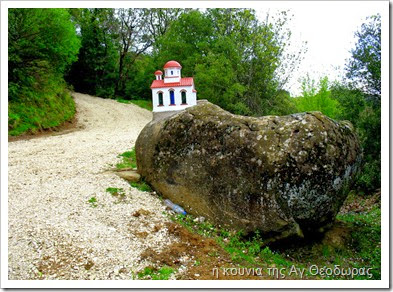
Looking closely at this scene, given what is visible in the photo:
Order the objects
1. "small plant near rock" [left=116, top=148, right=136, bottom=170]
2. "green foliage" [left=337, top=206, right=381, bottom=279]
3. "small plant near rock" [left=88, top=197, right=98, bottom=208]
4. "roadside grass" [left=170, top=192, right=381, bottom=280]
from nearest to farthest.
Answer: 1. "roadside grass" [left=170, top=192, right=381, bottom=280]
2. "green foliage" [left=337, top=206, right=381, bottom=279]
3. "small plant near rock" [left=88, top=197, right=98, bottom=208]
4. "small plant near rock" [left=116, top=148, right=136, bottom=170]

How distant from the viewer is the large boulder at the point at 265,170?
9.70 m

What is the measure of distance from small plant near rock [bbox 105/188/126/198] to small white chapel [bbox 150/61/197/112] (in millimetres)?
10143

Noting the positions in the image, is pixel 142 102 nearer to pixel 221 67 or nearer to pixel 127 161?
pixel 221 67

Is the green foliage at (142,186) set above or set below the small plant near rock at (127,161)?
below

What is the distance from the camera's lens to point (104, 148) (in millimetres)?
18531

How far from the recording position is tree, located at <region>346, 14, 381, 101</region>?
1727 cm

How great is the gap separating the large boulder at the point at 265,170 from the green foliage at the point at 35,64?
16656mm

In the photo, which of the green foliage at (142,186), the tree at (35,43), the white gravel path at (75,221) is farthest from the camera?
the tree at (35,43)

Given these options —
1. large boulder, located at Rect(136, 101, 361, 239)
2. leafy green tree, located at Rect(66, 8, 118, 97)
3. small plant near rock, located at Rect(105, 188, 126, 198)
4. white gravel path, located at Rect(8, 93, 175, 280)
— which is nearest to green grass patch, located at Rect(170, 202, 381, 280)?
large boulder, located at Rect(136, 101, 361, 239)

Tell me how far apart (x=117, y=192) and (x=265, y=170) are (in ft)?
17.3

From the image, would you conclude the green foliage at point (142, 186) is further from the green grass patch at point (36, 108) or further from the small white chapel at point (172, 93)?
the green grass patch at point (36, 108)

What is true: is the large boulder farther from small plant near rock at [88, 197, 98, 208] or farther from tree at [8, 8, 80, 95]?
tree at [8, 8, 80, 95]

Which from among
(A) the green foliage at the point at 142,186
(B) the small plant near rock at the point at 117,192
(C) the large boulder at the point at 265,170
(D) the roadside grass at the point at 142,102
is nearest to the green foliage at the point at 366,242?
(C) the large boulder at the point at 265,170

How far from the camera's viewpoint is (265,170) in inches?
387
